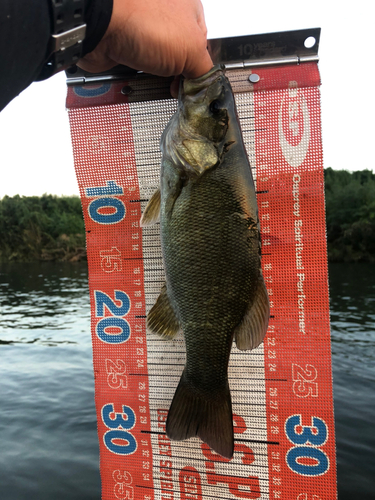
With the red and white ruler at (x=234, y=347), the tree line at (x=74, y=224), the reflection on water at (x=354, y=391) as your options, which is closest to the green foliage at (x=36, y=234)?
the tree line at (x=74, y=224)

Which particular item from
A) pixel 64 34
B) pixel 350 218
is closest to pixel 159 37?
pixel 64 34

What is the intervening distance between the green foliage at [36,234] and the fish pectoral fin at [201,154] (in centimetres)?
4517

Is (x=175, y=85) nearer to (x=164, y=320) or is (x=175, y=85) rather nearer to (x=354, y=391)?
(x=164, y=320)

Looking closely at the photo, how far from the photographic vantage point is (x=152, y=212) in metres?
2.08

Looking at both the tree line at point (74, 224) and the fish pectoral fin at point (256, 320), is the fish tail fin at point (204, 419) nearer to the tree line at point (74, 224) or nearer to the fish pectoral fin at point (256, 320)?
the fish pectoral fin at point (256, 320)

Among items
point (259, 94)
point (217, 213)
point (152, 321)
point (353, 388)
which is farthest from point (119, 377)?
point (353, 388)

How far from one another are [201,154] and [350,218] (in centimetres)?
4004

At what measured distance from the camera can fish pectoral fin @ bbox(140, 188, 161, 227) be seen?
207 cm

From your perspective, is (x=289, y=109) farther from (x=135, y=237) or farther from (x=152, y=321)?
(x=152, y=321)

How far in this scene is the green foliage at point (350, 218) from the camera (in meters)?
35.5

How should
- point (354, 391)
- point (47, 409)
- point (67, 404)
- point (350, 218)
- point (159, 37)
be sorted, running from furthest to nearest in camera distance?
point (350, 218) → point (354, 391) → point (67, 404) → point (47, 409) → point (159, 37)

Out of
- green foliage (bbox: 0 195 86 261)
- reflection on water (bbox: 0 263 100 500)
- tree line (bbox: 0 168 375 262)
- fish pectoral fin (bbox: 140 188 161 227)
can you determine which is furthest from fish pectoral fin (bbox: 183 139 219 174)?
green foliage (bbox: 0 195 86 261)

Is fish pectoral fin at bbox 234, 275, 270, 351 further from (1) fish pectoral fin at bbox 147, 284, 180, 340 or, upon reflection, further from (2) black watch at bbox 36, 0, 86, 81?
(2) black watch at bbox 36, 0, 86, 81

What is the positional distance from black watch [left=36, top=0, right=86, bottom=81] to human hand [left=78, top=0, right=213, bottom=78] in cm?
20
